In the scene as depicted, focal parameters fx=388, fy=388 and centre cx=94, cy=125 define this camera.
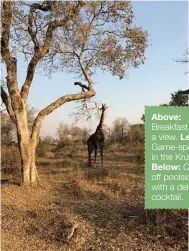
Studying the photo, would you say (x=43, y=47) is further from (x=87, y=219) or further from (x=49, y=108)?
(x=87, y=219)

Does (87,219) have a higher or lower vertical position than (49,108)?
lower

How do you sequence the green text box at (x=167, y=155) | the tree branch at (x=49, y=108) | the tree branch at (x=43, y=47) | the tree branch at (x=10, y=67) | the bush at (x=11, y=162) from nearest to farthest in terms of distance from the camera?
the green text box at (x=167, y=155) < the tree branch at (x=10, y=67) < the tree branch at (x=43, y=47) < the tree branch at (x=49, y=108) < the bush at (x=11, y=162)

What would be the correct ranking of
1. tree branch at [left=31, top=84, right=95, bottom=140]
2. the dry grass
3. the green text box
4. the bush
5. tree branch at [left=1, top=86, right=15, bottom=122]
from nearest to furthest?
the green text box
the dry grass
tree branch at [left=31, top=84, right=95, bottom=140]
tree branch at [left=1, top=86, right=15, bottom=122]
the bush

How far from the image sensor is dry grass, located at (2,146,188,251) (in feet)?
24.1


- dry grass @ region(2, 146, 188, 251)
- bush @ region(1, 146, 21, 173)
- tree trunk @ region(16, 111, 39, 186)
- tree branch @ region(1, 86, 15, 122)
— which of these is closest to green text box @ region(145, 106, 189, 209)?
dry grass @ region(2, 146, 188, 251)

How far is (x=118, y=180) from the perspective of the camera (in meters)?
12.9

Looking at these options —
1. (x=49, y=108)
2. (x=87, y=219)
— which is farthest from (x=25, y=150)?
(x=87, y=219)

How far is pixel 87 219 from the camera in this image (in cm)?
852

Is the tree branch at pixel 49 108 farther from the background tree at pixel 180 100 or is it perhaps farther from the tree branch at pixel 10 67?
the background tree at pixel 180 100

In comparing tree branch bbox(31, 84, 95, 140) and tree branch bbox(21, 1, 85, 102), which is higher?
tree branch bbox(21, 1, 85, 102)

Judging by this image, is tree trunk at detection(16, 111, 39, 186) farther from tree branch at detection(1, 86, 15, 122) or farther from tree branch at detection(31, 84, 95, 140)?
tree branch at detection(1, 86, 15, 122)

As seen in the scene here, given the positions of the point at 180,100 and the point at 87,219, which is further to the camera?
the point at 180,100

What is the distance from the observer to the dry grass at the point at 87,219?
7.33m

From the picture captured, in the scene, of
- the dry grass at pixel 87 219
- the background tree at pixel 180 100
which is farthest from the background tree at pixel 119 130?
the dry grass at pixel 87 219
